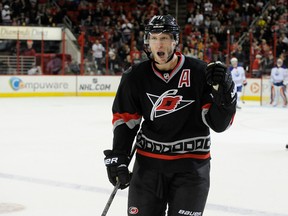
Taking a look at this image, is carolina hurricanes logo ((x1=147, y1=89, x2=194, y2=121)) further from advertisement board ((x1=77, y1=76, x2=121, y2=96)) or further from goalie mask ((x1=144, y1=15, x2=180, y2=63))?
advertisement board ((x1=77, y1=76, x2=121, y2=96))

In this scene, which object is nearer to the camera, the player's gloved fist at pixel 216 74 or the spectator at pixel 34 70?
the player's gloved fist at pixel 216 74

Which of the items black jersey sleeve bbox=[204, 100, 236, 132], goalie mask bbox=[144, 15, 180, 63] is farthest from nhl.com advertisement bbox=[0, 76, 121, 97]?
black jersey sleeve bbox=[204, 100, 236, 132]

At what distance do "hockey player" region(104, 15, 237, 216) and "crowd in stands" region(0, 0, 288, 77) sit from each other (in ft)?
55.1

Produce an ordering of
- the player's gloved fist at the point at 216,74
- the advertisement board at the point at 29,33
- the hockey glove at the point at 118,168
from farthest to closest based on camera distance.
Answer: the advertisement board at the point at 29,33 < the hockey glove at the point at 118,168 < the player's gloved fist at the point at 216,74

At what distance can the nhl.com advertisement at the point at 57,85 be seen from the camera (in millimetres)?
18959

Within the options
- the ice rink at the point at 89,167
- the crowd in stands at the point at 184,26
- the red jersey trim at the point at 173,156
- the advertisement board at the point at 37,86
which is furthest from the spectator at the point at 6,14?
the red jersey trim at the point at 173,156

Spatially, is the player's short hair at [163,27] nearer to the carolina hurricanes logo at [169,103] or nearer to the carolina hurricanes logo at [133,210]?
the carolina hurricanes logo at [169,103]

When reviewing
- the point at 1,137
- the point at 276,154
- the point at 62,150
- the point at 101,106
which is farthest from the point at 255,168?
the point at 101,106

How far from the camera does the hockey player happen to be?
2.93 meters

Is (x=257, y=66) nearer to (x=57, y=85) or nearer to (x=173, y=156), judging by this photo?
(x=57, y=85)

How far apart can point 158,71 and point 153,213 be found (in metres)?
0.66

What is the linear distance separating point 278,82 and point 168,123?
15.4 meters

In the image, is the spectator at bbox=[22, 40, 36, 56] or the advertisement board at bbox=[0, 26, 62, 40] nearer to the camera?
the spectator at bbox=[22, 40, 36, 56]

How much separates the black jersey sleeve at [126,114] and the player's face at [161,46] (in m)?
0.20
